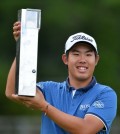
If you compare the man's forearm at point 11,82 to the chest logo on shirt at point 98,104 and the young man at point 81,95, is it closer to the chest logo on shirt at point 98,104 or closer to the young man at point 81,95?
the young man at point 81,95

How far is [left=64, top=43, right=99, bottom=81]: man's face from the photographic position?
23.2 ft

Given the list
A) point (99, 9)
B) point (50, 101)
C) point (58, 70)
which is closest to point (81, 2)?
point (99, 9)

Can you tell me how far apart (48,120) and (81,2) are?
13534mm

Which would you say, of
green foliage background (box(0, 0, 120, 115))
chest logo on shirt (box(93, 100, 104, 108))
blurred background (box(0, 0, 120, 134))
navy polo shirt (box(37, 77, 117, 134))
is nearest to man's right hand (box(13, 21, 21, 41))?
navy polo shirt (box(37, 77, 117, 134))

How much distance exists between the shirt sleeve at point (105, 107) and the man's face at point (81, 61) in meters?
0.20

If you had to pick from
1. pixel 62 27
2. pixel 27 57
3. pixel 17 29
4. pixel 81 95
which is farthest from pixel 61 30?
pixel 27 57

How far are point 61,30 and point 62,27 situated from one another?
8 centimetres

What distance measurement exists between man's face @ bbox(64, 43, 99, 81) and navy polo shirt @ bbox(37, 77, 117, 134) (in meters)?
0.12

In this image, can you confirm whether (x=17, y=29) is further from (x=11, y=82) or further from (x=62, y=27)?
(x=62, y=27)

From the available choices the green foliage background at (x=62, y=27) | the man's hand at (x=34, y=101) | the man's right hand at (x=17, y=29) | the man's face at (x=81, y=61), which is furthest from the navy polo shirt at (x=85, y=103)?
the green foliage background at (x=62, y=27)

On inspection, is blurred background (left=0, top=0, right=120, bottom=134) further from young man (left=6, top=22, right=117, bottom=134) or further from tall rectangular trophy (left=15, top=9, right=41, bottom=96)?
tall rectangular trophy (left=15, top=9, right=41, bottom=96)

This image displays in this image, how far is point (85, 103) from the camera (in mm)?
7133

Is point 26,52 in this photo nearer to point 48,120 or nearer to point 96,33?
point 48,120

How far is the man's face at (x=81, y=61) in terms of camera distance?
7.07 metres
